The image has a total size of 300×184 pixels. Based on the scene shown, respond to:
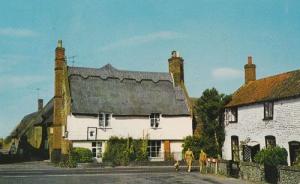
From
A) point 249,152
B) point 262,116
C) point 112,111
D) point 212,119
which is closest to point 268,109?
point 262,116

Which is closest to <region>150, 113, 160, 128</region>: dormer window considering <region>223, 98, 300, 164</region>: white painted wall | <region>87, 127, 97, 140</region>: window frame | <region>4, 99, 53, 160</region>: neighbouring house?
<region>87, 127, 97, 140</region>: window frame

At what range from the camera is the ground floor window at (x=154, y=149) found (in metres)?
44.8

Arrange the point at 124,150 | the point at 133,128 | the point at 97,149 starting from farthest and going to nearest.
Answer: the point at 133,128, the point at 97,149, the point at 124,150

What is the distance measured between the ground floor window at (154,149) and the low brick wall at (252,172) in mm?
18768

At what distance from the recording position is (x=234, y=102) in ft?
131

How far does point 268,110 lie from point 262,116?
2.86ft

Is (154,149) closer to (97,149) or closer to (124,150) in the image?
(124,150)

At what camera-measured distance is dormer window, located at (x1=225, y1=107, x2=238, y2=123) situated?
39.0 metres

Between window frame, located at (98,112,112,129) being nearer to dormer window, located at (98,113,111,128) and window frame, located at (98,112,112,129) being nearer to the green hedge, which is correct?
dormer window, located at (98,113,111,128)

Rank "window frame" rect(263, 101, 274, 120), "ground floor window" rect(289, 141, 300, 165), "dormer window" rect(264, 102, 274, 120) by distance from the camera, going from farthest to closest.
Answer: "dormer window" rect(264, 102, 274, 120)
"window frame" rect(263, 101, 274, 120)
"ground floor window" rect(289, 141, 300, 165)

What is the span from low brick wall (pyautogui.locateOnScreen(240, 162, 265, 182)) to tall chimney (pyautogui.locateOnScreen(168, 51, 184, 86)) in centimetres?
2348

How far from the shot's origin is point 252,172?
83.4 ft

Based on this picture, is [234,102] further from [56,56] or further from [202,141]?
[56,56]

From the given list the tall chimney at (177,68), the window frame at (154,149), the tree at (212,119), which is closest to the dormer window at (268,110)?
the tree at (212,119)
